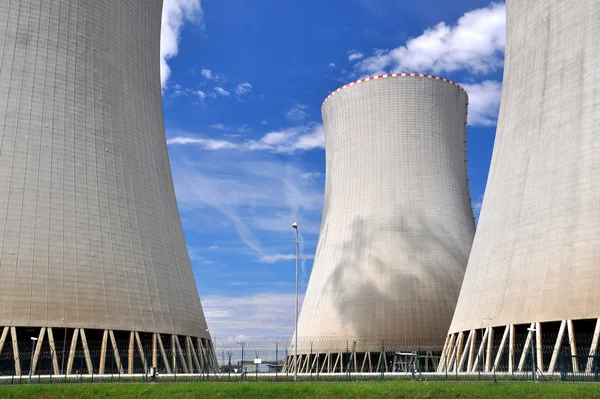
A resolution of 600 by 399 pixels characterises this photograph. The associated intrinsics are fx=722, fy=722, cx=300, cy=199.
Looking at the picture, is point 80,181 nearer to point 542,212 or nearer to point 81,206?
point 81,206

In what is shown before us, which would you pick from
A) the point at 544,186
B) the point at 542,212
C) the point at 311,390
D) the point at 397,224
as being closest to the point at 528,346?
the point at 542,212

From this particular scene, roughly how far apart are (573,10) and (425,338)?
16.1 meters

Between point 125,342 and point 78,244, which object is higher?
point 78,244

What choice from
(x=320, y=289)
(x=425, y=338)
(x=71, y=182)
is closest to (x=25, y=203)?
(x=71, y=182)

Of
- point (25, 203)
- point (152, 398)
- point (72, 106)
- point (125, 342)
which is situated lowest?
point (152, 398)

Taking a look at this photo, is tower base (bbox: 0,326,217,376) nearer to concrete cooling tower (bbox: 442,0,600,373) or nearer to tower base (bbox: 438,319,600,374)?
tower base (bbox: 438,319,600,374)

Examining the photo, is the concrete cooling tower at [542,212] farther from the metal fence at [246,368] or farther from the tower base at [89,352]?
the tower base at [89,352]

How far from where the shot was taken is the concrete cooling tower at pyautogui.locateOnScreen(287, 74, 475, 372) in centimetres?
3177

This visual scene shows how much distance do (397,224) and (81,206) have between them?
15.0 metres

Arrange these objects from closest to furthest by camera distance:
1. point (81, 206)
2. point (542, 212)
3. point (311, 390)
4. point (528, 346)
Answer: point (311, 390), point (528, 346), point (542, 212), point (81, 206)

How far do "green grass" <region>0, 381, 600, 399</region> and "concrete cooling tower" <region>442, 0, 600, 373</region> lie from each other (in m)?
3.22

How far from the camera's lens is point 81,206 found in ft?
69.1

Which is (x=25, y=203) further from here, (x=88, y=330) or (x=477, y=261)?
(x=477, y=261)

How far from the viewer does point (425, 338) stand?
104ft
